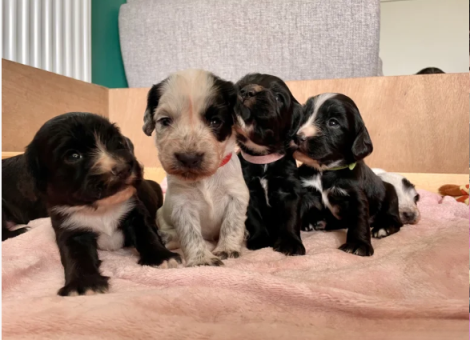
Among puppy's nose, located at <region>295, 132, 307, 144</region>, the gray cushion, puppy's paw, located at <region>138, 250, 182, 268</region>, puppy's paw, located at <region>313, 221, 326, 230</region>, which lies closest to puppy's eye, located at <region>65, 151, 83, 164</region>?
puppy's paw, located at <region>138, 250, 182, 268</region>

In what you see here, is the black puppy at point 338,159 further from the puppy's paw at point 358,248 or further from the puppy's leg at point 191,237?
the puppy's leg at point 191,237

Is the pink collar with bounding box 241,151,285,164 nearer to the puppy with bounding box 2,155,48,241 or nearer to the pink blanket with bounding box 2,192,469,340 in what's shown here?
the pink blanket with bounding box 2,192,469,340

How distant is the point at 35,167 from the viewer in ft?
6.28

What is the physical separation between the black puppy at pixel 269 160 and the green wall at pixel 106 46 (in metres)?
3.20

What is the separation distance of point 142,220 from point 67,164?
552mm

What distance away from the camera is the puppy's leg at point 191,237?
202 centimetres

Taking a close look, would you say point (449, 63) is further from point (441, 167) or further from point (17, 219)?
point (17, 219)

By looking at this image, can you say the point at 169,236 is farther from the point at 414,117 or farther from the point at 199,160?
the point at 414,117

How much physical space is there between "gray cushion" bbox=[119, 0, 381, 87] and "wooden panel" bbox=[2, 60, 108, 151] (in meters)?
1.11

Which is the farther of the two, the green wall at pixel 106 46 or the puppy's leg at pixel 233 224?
the green wall at pixel 106 46

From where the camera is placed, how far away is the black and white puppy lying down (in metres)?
1.80

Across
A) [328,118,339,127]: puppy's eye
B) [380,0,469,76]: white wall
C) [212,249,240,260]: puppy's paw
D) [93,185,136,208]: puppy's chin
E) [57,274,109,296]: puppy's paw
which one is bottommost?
[212,249,240,260]: puppy's paw

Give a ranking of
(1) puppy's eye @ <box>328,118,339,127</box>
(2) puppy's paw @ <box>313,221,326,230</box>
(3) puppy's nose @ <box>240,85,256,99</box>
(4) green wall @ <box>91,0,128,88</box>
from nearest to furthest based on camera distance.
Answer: (3) puppy's nose @ <box>240,85,256,99</box> < (1) puppy's eye @ <box>328,118,339,127</box> < (2) puppy's paw @ <box>313,221,326,230</box> < (4) green wall @ <box>91,0,128,88</box>

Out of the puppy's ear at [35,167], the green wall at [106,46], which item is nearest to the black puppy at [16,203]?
the puppy's ear at [35,167]
